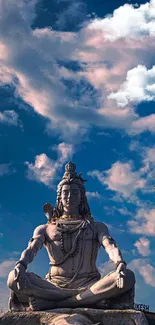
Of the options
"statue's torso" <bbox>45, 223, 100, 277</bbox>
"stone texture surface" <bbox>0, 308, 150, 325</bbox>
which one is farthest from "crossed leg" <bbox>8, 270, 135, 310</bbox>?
"statue's torso" <bbox>45, 223, 100, 277</bbox>

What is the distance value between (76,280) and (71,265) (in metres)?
0.40

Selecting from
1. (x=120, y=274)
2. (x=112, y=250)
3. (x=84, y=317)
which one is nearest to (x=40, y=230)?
(x=112, y=250)

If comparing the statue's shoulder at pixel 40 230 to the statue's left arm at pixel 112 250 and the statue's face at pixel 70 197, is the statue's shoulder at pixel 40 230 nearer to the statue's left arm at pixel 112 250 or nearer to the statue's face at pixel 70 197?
the statue's face at pixel 70 197

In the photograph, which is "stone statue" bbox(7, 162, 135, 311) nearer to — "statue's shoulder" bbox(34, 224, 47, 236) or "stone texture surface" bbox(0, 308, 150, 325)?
"statue's shoulder" bbox(34, 224, 47, 236)

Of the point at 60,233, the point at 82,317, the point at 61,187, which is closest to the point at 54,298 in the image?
the point at 82,317

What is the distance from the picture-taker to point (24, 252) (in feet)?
35.6

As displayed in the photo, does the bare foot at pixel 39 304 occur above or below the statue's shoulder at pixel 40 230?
below

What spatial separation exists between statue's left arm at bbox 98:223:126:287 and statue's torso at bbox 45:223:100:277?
18 cm

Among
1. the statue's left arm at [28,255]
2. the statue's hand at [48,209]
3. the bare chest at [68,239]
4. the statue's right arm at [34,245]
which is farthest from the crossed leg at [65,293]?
the statue's hand at [48,209]

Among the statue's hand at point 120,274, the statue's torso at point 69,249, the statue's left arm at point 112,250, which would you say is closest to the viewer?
the statue's hand at point 120,274

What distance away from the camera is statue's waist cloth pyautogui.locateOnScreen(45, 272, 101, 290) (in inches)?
418

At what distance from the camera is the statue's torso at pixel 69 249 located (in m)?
11.0

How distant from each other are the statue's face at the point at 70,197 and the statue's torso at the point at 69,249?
2.15 feet

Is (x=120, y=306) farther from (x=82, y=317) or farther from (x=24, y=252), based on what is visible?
(x=24, y=252)
